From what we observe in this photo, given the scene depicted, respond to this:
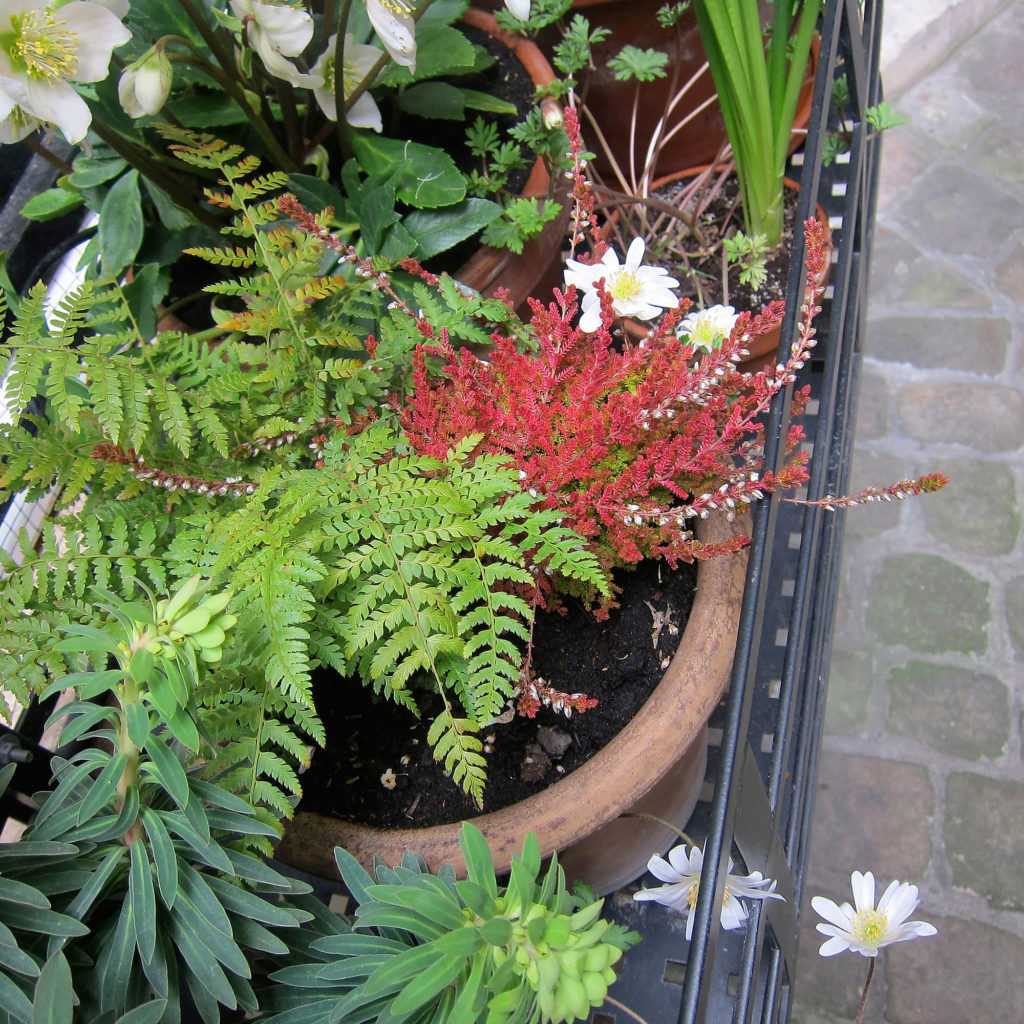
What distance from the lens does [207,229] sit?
1.15 m

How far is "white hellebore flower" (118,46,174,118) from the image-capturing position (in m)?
0.88

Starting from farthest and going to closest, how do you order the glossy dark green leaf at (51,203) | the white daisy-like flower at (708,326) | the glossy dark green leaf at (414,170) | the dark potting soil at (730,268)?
the dark potting soil at (730,268), the glossy dark green leaf at (51,203), the glossy dark green leaf at (414,170), the white daisy-like flower at (708,326)

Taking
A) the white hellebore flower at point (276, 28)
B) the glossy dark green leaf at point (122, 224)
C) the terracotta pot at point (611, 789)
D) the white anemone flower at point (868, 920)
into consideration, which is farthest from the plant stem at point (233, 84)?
the white anemone flower at point (868, 920)

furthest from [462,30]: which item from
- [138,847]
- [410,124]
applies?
[138,847]

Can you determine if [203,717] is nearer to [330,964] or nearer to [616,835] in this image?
[330,964]

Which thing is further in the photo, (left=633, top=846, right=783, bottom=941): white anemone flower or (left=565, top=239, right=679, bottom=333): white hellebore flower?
(left=565, top=239, right=679, bottom=333): white hellebore flower

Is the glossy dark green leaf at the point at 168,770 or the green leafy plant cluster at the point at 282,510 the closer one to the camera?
the glossy dark green leaf at the point at 168,770

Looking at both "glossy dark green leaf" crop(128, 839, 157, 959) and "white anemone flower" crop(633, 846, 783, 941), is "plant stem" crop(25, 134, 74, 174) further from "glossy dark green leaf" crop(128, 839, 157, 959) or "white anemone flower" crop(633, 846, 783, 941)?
"white anemone flower" crop(633, 846, 783, 941)

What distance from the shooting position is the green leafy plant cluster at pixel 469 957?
524 mm

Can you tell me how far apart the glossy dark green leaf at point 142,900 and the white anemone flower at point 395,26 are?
2.20 feet

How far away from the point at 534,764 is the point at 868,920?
312 millimetres

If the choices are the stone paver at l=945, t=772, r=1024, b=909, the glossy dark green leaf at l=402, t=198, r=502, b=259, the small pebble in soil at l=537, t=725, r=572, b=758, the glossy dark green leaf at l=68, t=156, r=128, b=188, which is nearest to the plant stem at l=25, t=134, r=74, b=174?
the glossy dark green leaf at l=68, t=156, r=128, b=188

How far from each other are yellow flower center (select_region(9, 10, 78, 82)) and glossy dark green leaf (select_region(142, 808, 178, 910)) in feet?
1.94

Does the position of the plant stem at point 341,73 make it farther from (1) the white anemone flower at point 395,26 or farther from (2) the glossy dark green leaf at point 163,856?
(2) the glossy dark green leaf at point 163,856
